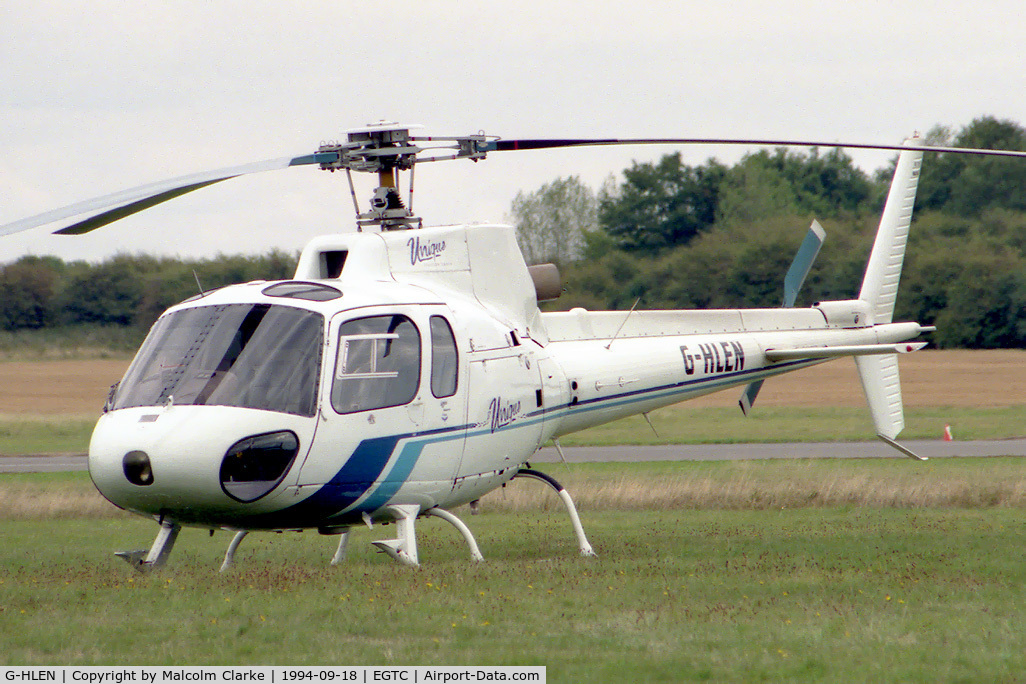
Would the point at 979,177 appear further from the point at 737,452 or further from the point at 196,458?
the point at 196,458

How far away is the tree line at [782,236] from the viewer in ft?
145

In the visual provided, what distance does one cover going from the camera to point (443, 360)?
35.5ft

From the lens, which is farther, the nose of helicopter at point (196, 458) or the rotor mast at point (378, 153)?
the rotor mast at point (378, 153)

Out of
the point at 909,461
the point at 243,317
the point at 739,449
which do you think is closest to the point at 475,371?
the point at 243,317

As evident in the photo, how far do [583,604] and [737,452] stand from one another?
22190mm

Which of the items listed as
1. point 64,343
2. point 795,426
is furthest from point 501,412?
point 64,343

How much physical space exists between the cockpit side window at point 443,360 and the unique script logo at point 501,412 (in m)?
0.63

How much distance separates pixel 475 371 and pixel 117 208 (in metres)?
3.46

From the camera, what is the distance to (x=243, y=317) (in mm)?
9859

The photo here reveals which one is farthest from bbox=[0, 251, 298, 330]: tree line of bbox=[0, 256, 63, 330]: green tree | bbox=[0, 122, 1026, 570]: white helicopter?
bbox=[0, 122, 1026, 570]: white helicopter

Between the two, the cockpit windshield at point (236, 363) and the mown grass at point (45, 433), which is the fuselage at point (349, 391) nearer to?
the cockpit windshield at point (236, 363)

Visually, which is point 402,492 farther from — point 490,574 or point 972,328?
point 972,328
